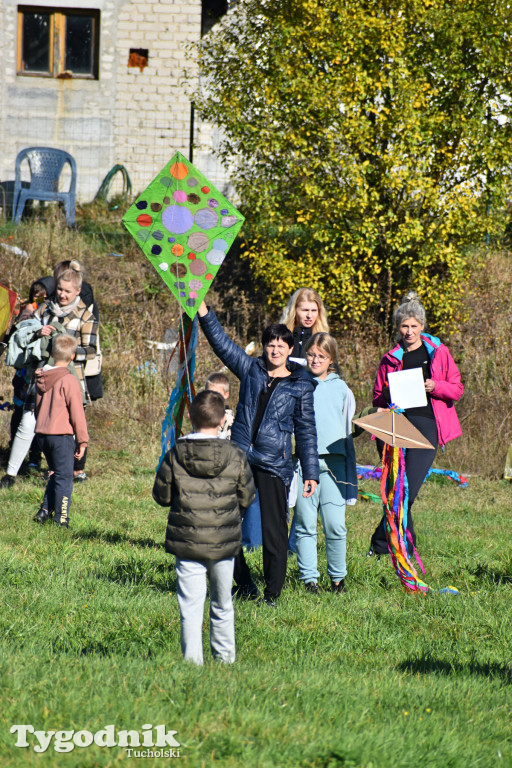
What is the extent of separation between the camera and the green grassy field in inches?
135

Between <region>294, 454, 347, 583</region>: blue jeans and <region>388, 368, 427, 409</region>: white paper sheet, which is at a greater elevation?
<region>388, 368, 427, 409</region>: white paper sheet

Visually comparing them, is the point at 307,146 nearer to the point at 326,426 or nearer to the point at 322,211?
the point at 322,211

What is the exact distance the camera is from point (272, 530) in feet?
18.2

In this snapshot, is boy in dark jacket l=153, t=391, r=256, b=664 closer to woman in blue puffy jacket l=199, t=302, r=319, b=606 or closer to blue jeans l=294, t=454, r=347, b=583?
woman in blue puffy jacket l=199, t=302, r=319, b=606

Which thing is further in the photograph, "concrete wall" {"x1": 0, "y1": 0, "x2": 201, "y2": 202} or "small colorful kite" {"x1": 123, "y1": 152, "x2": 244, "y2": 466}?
"concrete wall" {"x1": 0, "y1": 0, "x2": 201, "y2": 202}

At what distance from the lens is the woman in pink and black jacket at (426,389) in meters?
6.72

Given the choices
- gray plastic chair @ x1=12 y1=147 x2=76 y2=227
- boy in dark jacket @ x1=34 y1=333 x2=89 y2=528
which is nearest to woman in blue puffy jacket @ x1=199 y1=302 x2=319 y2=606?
boy in dark jacket @ x1=34 y1=333 x2=89 y2=528

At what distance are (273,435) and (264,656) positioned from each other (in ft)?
4.57

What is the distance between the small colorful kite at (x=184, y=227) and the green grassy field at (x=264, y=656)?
1.42 metres

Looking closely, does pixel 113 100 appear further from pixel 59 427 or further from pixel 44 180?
pixel 59 427

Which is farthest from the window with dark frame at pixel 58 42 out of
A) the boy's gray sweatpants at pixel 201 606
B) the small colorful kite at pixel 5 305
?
the boy's gray sweatpants at pixel 201 606

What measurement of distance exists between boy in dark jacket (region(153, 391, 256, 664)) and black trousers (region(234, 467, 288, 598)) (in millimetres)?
994

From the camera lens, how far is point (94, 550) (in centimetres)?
655

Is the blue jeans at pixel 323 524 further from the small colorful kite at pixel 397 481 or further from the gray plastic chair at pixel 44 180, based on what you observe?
the gray plastic chair at pixel 44 180
